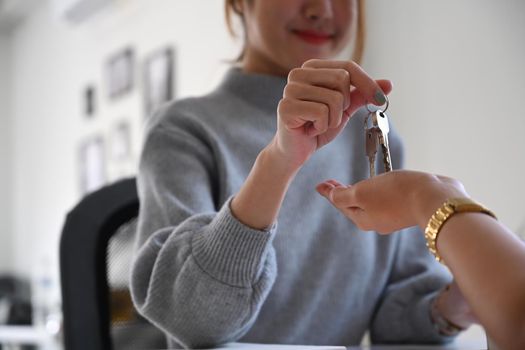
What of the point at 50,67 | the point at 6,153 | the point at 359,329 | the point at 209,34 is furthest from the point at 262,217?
the point at 6,153

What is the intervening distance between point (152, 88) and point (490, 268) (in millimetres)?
2986

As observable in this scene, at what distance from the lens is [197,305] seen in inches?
24.0

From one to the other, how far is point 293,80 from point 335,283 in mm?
384

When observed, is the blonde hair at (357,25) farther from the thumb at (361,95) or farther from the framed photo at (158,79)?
the framed photo at (158,79)

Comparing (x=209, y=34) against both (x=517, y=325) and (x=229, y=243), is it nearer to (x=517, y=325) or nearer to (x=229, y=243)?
(x=229, y=243)

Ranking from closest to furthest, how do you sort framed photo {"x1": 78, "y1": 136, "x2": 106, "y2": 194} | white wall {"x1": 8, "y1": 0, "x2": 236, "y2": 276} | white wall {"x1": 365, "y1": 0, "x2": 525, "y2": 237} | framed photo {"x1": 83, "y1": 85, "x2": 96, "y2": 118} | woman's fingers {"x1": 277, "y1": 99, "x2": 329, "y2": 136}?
woman's fingers {"x1": 277, "y1": 99, "x2": 329, "y2": 136}
white wall {"x1": 365, "y1": 0, "x2": 525, "y2": 237}
white wall {"x1": 8, "y1": 0, "x2": 236, "y2": 276}
framed photo {"x1": 78, "y1": 136, "x2": 106, "y2": 194}
framed photo {"x1": 83, "y1": 85, "x2": 96, "y2": 118}

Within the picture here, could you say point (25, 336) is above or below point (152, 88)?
below

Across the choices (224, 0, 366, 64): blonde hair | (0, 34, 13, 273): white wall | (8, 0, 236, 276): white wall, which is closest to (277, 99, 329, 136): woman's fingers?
(224, 0, 366, 64): blonde hair

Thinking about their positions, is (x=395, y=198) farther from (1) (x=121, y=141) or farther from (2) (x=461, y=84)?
(1) (x=121, y=141)

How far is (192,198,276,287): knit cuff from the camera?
0.59 metres

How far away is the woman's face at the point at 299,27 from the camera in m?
0.78

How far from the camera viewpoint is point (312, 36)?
2.62 feet

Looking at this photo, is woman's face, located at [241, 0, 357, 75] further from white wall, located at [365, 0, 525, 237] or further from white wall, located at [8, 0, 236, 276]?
white wall, located at [8, 0, 236, 276]

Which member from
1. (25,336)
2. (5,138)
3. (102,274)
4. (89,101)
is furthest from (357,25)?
(5,138)
